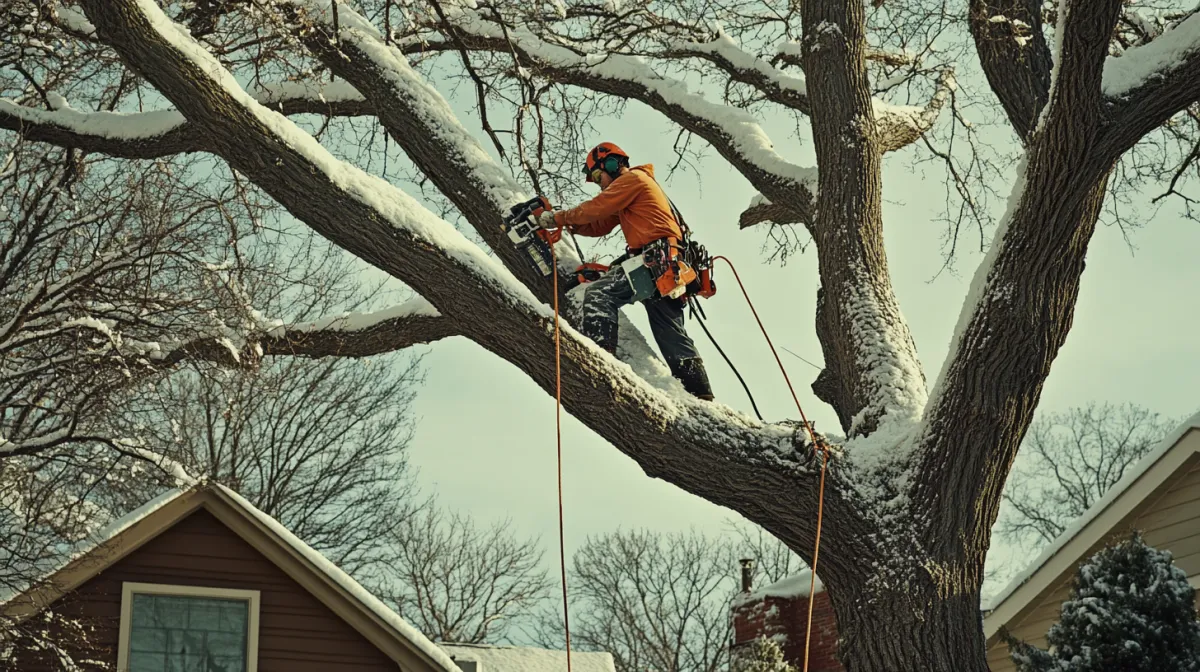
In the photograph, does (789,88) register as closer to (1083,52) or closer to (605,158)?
(605,158)

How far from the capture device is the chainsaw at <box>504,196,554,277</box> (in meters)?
→ 6.91

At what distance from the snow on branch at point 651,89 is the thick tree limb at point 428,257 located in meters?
2.63

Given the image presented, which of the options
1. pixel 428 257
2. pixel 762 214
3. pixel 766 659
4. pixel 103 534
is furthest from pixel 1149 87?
pixel 103 534

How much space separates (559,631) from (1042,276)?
3235 cm

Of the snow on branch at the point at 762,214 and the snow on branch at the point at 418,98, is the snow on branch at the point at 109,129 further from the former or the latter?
the snow on branch at the point at 762,214

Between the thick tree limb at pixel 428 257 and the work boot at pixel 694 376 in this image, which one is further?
the work boot at pixel 694 376

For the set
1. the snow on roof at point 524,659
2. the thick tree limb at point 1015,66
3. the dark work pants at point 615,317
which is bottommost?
the snow on roof at point 524,659

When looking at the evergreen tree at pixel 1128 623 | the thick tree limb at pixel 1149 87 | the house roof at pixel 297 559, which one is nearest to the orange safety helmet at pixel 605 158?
the thick tree limb at pixel 1149 87

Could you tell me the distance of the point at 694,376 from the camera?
24.6 ft

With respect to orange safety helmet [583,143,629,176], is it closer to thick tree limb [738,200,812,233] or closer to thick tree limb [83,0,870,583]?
thick tree limb [83,0,870,583]

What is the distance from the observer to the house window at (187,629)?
11570 millimetres

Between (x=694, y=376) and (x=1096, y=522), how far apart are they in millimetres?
5130

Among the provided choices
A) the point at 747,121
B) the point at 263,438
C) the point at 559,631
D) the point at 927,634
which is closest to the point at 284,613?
the point at 747,121

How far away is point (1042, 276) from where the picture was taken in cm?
674
